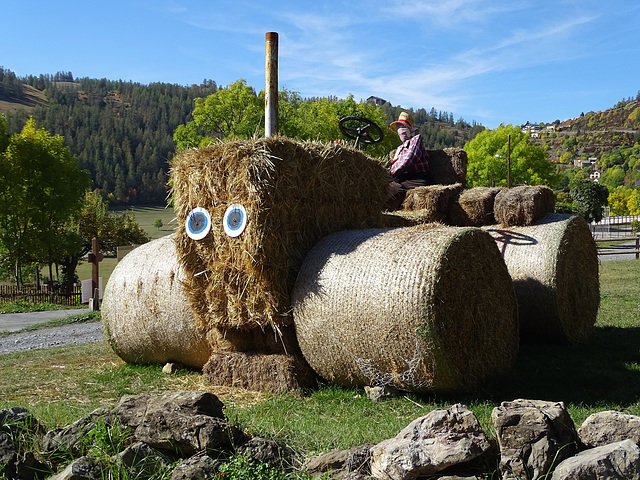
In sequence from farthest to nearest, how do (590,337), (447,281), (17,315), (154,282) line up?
(17,315) → (590,337) → (154,282) → (447,281)

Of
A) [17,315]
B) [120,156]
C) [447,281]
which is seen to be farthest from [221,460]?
[120,156]

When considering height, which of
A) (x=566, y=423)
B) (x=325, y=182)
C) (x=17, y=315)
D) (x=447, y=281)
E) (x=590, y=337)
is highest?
(x=325, y=182)

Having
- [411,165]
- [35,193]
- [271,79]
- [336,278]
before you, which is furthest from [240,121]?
[336,278]

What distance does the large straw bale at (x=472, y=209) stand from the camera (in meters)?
9.09

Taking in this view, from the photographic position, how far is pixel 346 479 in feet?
12.6

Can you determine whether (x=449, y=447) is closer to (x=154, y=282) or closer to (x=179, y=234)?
(x=179, y=234)

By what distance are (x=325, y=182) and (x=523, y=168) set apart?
49540mm

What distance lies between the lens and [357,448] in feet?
13.7

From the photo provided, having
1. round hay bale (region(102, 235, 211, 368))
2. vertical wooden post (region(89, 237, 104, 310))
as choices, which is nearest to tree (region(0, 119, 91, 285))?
vertical wooden post (region(89, 237, 104, 310))

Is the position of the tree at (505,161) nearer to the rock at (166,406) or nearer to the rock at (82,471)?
the rock at (166,406)

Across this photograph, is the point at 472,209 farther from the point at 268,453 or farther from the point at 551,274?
the point at 268,453

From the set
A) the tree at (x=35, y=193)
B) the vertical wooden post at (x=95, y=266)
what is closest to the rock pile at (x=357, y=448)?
the vertical wooden post at (x=95, y=266)

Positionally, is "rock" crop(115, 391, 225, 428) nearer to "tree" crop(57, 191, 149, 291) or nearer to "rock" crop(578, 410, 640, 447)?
"rock" crop(578, 410, 640, 447)

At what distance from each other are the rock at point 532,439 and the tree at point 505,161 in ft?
163
